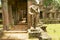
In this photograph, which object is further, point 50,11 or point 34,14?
point 50,11

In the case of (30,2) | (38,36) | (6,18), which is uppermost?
(30,2)

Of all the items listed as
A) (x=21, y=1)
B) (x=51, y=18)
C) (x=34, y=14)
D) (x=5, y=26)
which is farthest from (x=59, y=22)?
(x=34, y=14)

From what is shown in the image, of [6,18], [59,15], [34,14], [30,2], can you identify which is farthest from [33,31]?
[59,15]

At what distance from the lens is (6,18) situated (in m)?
10.8

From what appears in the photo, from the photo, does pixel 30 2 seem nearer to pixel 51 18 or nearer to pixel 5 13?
pixel 5 13

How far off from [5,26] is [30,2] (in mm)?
2445

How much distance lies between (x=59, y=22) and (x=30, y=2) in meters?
10.8

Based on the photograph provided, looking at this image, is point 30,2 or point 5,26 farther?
point 5,26

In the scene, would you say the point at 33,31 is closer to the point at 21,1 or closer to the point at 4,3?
the point at 4,3

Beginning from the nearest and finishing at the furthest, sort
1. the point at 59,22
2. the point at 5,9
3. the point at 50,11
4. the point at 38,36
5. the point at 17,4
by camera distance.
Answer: the point at 38,36
the point at 5,9
the point at 17,4
the point at 59,22
the point at 50,11

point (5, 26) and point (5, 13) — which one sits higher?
point (5, 13)

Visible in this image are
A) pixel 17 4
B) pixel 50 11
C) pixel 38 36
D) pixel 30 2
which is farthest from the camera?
pixel 50 11

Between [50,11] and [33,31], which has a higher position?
[50,11]

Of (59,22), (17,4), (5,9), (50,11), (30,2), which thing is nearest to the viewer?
(30,2)
